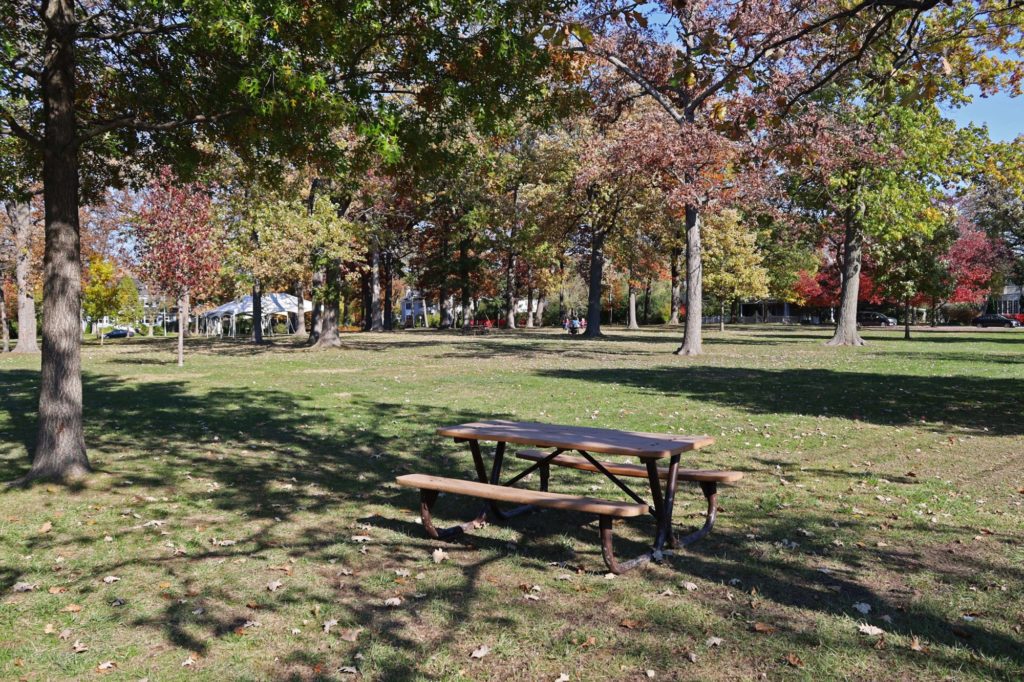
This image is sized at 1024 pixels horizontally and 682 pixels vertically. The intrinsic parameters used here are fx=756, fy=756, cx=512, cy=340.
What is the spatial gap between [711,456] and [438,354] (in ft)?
59.1

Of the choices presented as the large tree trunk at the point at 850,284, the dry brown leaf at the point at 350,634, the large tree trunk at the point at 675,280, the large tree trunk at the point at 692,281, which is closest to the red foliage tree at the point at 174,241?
the large tree trunk at the point at 692,281

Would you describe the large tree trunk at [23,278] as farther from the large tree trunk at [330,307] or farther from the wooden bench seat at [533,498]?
the wooden bench seat at [533,498]

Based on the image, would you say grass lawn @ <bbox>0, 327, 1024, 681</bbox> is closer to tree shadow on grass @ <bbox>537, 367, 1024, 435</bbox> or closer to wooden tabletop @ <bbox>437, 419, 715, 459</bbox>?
tree shadow on grass @ <bbox>537, 367, 1024, 435</bbox>

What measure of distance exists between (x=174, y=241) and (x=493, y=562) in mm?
19288

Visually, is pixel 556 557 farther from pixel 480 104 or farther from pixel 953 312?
pixel 953 312

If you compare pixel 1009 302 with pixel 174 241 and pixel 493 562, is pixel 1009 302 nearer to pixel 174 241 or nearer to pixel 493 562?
pixel 174 241

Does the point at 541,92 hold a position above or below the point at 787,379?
above

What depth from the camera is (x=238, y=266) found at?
2905 cm

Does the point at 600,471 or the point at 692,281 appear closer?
the point at 600,471

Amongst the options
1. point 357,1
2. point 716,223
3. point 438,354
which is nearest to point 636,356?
point 438,354

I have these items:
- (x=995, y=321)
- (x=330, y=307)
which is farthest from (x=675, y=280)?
(x=330, y=307)

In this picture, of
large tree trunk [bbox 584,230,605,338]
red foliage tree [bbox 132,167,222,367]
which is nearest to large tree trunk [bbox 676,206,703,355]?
large tree trunk [bbox 584,230,605,338]

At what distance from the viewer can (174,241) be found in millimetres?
21453

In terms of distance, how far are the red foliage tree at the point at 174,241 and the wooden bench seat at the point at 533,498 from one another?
58.2 feet
